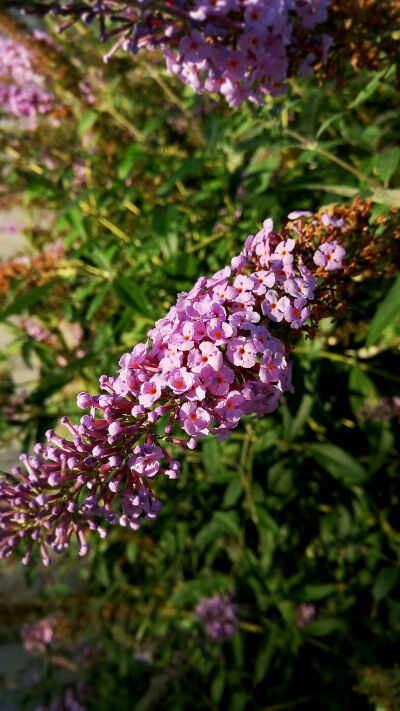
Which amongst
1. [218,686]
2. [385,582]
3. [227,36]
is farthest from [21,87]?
[218,686]

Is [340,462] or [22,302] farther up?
[22,302]

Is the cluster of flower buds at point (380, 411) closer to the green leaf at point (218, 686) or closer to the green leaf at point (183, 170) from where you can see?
the green leaf at point (183, 170)

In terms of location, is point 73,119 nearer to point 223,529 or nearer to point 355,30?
point 355,30

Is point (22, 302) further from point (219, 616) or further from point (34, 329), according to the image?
point (219, 616)

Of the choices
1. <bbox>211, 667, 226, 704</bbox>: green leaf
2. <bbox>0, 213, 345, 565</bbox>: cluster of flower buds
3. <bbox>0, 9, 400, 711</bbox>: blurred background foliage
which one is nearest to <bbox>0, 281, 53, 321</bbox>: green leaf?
<bbox>0, 9, 400, 711</bbox>: blurred background foliage

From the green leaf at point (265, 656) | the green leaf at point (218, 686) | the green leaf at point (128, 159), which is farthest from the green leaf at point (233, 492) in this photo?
the green leaf at point (128, 159)

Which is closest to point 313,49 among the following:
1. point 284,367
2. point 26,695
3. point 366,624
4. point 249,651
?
point 284,367
